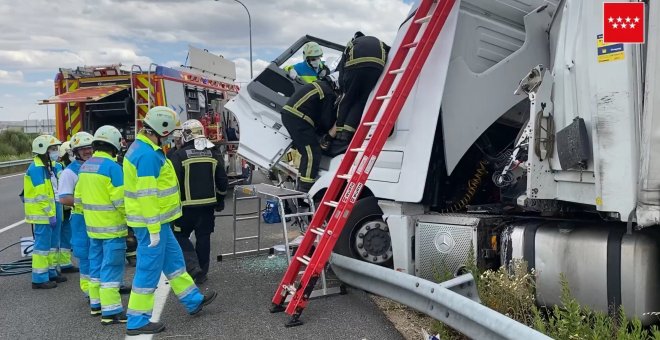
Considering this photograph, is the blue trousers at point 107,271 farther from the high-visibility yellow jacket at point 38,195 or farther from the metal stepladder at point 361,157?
the high-visibility yellow jacket at point 38,195

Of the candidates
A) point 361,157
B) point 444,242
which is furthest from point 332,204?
point 444,242

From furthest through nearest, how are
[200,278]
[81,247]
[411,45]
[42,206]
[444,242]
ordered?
[42,206], [200,278], [81,247], [411,45], [444,242]

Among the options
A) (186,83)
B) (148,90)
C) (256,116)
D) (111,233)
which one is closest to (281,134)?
(256,116)

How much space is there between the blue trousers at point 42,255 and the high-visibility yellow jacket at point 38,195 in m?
0.10

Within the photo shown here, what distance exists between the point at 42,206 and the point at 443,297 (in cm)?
447

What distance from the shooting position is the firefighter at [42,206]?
593 centimetres

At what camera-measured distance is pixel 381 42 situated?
5184 millimetres

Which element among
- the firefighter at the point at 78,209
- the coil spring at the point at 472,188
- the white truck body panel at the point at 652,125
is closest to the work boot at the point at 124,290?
the firefighter at the point at 78,209

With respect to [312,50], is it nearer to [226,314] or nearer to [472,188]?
[472,188]

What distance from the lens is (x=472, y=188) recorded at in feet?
16.0

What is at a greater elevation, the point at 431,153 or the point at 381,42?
the point at 381,42

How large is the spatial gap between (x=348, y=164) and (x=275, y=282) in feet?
5.10

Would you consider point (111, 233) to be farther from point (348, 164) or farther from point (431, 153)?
point (431, 153)

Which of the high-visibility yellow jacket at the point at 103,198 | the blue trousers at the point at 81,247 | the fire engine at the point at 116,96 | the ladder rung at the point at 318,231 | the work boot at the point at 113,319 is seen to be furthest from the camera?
the fire engine at the point at 116,96
